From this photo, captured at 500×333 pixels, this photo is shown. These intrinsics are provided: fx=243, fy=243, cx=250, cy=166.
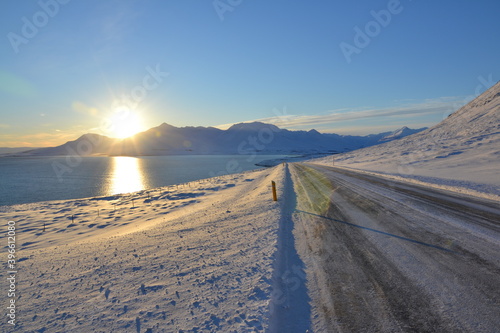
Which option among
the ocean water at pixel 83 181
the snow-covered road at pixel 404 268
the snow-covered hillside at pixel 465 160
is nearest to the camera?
the snow-covered road at pixel 404 268

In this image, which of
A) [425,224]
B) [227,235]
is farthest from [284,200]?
[425,224]

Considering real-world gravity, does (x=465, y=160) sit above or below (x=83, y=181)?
above

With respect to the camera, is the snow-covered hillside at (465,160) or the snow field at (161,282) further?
the snow-covered hillside at (465,160)

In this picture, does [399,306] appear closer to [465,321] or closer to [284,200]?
[465,321]

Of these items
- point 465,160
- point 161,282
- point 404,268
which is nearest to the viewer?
Result: point 404,268

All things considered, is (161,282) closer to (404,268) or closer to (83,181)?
(404,268)

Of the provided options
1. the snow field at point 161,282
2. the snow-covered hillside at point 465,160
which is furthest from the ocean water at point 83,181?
the snow-covered hillside at point 465,160

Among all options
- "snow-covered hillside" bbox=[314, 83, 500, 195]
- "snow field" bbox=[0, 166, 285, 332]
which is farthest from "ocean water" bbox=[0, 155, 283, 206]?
"snow-covered hillside" bbox=[314, 83, 500, 195]

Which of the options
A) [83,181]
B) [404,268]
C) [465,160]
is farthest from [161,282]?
[83,181]

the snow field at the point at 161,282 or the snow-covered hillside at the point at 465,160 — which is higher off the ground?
the snow-covered hillside at the point at 465,160

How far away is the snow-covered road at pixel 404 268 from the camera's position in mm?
3660

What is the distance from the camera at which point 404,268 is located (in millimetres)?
5211

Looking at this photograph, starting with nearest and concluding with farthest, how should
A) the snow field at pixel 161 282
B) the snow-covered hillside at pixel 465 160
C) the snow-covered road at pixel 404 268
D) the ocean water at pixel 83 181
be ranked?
the snow-covered road at pixel 404 268, the snow field at pixel 161 282, the snow-covered hillside at pixel 465 160, the ocean water at pixel 83 181

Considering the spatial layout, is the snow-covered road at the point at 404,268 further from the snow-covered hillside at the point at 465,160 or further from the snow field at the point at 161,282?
the snow-covered hillside at the point at 465,160
